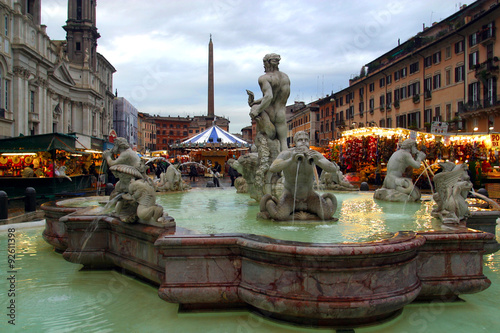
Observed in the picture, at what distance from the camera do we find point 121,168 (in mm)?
5410

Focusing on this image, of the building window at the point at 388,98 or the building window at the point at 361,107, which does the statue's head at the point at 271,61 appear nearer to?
the building window at the point at 388,98

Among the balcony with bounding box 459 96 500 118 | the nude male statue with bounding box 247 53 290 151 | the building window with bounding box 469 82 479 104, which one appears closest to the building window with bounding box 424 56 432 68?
the building window with bounding box 469 82 479 104

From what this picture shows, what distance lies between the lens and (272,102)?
9.18 m

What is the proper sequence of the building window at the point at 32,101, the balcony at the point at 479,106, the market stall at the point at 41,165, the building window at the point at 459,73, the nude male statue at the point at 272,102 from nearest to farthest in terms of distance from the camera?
1. the nude male statue at the point at 272,102
2. the market stall at the point at 41,165
3. the balcony at the point at 479,106
4. the building window at the point at 459,73
5. the building window at the point at 32,101

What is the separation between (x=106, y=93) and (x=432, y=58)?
5308cm

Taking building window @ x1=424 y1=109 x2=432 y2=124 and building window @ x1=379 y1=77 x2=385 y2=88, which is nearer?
building window @ x1=424 y1=109 x2=432 y2=124

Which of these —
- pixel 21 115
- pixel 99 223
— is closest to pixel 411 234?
pixel 99 223

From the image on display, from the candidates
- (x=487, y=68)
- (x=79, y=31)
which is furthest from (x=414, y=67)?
(x=79, y=31)

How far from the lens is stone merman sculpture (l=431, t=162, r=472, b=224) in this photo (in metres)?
5.51

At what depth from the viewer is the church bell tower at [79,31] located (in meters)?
60.9

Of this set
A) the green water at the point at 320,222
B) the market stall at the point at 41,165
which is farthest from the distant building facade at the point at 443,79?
the green water at the point at 320,222

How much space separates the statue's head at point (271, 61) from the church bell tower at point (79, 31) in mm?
58172

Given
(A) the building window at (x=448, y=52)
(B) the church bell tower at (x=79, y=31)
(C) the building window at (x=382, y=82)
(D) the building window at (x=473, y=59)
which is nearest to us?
(D) the building window at (x=473, y=59)

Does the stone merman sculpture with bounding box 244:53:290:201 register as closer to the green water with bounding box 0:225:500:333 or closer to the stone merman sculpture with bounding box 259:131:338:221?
the stone merman sculpture with bounding box 259:131:338:221
